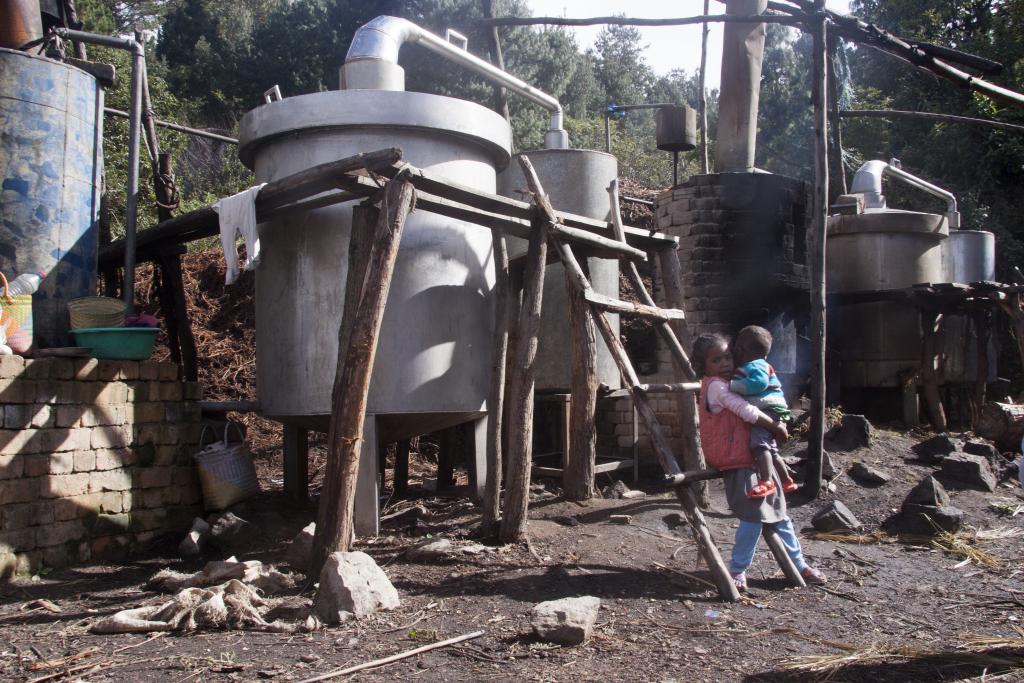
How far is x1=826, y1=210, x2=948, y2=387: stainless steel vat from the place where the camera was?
10297mm

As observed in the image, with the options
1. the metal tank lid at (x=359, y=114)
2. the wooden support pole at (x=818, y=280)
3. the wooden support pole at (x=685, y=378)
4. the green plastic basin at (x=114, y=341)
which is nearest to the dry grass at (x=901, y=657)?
the wooden support pole at (x=685, y=378)

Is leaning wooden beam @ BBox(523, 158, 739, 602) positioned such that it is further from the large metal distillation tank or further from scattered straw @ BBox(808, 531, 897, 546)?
scattered straw @ BBox(808, 531, 897, 546)

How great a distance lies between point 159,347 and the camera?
1060 centimetres

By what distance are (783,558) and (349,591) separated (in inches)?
94.9

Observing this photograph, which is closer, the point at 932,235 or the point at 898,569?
the point at 898,569

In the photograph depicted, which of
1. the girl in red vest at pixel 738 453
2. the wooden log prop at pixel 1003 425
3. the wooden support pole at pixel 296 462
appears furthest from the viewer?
the wooden log prop at pixel 1003 425

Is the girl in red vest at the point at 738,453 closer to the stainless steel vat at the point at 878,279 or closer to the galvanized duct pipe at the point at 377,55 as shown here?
the galvanized duct pipe at the point at 377,55

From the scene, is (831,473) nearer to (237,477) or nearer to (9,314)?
(237,477)

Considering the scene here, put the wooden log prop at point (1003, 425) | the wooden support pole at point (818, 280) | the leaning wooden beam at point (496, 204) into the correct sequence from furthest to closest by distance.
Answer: the wooden log prop at point (1003, 425)
the wooden support pole at point (818, 280)
the leaning wooden beam at point (496, 204)

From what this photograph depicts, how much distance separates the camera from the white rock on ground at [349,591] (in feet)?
13.9

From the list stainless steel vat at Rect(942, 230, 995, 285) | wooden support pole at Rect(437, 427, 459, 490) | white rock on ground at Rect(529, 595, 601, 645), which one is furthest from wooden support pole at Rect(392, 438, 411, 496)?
stainless steel vat at Rect(942, 230, 995, 285)

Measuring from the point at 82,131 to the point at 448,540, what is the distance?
12.9 feet

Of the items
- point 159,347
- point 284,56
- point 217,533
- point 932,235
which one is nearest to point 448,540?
point 217,533

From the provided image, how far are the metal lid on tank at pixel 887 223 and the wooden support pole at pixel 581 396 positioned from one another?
18.9ft
